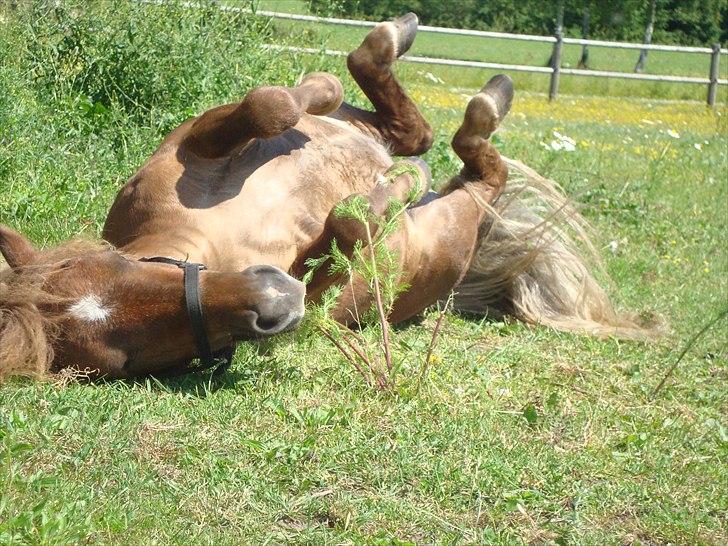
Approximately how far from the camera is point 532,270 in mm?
5844

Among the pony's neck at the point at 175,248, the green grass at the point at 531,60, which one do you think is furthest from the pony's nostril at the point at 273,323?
the green grass at the point at 531,60

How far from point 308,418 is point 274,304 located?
56 centimetres

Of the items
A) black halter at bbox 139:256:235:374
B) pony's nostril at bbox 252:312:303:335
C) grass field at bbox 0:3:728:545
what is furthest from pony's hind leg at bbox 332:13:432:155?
pony's nostril at bbox 252:312:303:335

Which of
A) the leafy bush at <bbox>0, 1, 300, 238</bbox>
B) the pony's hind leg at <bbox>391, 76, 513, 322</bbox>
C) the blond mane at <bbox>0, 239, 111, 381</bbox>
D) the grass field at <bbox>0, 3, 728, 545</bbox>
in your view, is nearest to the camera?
the grass field at <bbox>0, 3, 728, 545</bbox>

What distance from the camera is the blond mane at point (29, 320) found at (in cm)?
343

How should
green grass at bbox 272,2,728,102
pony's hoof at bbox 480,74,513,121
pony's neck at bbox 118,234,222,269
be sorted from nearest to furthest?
pony's neck at bbox 118,234,222,269, pony's hoof at bbox 480,74,513,121, green grass at bbox 272,2,728,102

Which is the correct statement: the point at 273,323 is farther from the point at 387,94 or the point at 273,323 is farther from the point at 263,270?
the point at 387,94

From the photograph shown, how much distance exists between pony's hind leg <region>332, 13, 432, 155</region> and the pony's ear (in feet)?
7.64

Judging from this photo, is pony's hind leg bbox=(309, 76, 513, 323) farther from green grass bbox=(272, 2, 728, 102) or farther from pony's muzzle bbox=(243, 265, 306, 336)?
green grass bbox=(272, 2, 728, 102)

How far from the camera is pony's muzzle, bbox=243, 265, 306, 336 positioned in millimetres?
3326

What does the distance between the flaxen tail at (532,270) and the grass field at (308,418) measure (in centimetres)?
21

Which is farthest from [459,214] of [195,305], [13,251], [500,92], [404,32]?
[13,251]

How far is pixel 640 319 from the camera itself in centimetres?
571

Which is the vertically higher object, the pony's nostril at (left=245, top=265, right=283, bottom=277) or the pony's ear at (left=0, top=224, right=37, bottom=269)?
the pony's nostril at (left=245, top=265, right=283, bottom=277)
